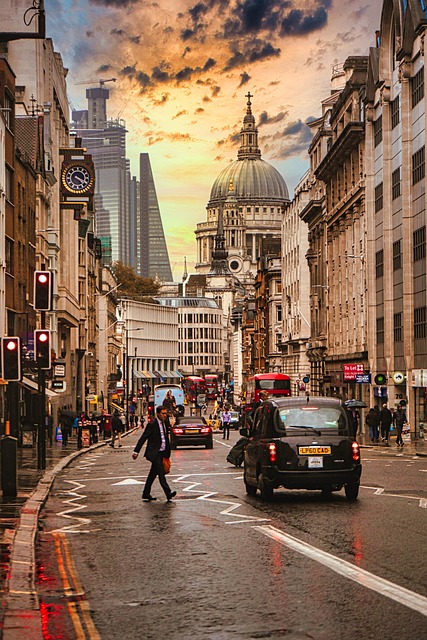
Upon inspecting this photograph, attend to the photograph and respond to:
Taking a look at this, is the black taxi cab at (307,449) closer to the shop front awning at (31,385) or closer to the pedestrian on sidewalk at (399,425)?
the shop front awning at (31,385)

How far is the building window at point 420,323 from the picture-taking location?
63.3 m

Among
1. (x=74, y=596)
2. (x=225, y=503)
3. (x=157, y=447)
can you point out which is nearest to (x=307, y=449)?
(x=225, y=503)

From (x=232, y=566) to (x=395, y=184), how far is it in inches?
2294

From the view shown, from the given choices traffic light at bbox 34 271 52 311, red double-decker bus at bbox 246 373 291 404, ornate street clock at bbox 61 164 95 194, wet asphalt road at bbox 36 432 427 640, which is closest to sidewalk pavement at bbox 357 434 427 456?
Answer: traffic light at bbox 34 271 52 311

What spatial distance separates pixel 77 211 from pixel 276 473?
72.6 metres

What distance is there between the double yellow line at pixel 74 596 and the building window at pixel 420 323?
4834 centimetres

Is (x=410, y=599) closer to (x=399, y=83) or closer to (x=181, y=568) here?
(x=181, y=568)

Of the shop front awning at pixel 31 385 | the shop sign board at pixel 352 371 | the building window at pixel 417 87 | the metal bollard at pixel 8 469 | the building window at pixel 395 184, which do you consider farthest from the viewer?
the building window at pixel 395 184

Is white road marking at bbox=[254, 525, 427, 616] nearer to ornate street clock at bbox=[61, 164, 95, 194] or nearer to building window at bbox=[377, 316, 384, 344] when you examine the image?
building window at bbox=[377, 316, 384, 344]

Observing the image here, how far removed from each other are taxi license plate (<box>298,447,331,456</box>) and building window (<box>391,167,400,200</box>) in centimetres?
4958

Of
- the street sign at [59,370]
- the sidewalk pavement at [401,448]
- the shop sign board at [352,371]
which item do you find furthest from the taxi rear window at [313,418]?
the shop sign board at [352,371]

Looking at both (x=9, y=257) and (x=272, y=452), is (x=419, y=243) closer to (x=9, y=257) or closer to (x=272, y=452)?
(x=9, y=257)

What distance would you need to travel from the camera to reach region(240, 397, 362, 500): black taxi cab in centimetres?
2120

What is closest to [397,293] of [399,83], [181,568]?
[399,83]
